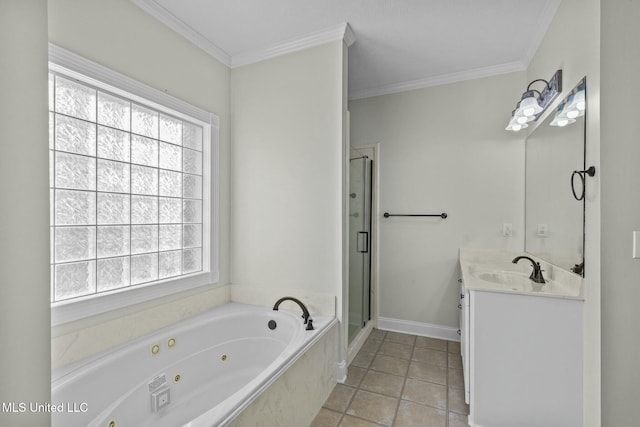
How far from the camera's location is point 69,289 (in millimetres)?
1513

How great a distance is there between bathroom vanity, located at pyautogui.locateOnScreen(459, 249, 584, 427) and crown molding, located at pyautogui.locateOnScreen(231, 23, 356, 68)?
6.10 feet

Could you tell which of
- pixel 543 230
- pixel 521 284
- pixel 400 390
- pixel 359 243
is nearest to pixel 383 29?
pixel 359 243

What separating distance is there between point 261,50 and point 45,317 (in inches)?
89.5

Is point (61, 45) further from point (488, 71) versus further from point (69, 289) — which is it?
point (488, 71)

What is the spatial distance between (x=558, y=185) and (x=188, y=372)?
2.57 meters

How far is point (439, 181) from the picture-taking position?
2812mm

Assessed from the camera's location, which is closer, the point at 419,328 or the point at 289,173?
the point at 289,173

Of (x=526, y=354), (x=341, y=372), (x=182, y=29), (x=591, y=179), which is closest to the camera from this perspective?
(x=591, y=179)

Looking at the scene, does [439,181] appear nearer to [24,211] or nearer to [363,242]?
[363,242]

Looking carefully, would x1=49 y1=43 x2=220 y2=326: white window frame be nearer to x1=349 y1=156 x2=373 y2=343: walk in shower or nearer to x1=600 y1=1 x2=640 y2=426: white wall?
x1=349 y1=156 x2=373 y2=343: walk in shower

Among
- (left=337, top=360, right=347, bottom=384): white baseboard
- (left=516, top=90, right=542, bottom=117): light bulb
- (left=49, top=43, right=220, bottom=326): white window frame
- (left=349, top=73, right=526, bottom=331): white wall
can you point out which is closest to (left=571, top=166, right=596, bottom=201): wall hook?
(left=516, top=90, right=542, bottom=117): light bulb

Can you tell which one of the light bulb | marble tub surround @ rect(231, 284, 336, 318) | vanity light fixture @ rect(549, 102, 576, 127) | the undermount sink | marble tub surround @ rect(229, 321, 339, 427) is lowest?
marble tub surround @ rect(229, 321, 339, 427)

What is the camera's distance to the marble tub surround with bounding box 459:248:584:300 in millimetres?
1554

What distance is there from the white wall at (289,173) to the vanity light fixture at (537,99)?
1.27 metres
